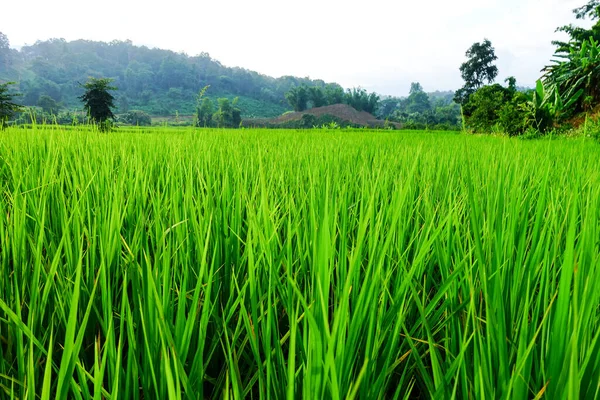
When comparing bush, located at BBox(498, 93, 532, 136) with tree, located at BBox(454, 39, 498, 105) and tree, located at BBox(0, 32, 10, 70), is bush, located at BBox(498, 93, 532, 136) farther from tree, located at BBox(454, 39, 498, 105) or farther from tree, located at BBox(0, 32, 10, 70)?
tree, located at BBox(0, 32, 10, 70)

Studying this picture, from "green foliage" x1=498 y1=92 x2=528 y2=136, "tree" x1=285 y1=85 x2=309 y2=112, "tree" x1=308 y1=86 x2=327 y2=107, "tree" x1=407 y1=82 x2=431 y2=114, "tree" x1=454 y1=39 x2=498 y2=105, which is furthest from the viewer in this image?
"tree" x1=407 y1=82 x2=431 y2=114

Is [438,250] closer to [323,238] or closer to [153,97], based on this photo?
[323,238]

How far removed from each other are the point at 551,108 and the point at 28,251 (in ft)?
32.8

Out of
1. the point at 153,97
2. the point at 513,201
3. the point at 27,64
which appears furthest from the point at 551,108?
the point at 27,64

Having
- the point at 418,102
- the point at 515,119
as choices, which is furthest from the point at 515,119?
the point at 418,102

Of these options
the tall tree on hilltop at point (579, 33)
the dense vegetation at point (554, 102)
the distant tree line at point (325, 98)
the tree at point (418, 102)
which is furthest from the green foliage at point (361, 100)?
the dense vegetation at point (554, 102)

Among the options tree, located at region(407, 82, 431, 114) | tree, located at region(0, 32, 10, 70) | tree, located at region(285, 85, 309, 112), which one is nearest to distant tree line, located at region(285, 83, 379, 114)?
tree, located at region(285, 85, 309, 112)

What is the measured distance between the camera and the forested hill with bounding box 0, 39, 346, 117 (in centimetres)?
5909

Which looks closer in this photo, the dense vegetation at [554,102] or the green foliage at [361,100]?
the dense vegetation at [554,102]

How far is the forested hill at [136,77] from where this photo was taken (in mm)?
59094

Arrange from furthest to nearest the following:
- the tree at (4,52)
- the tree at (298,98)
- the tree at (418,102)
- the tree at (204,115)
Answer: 1. the tree at (4,52)
2. the tree at (418,102)
3. the tree at (298,98)
4. the tree at (204,115)

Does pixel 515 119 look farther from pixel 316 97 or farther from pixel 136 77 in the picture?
pixel 136 77

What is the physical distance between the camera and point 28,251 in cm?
76

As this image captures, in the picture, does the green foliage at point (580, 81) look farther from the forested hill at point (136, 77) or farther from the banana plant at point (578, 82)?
the forested hill at point (136, 77)
